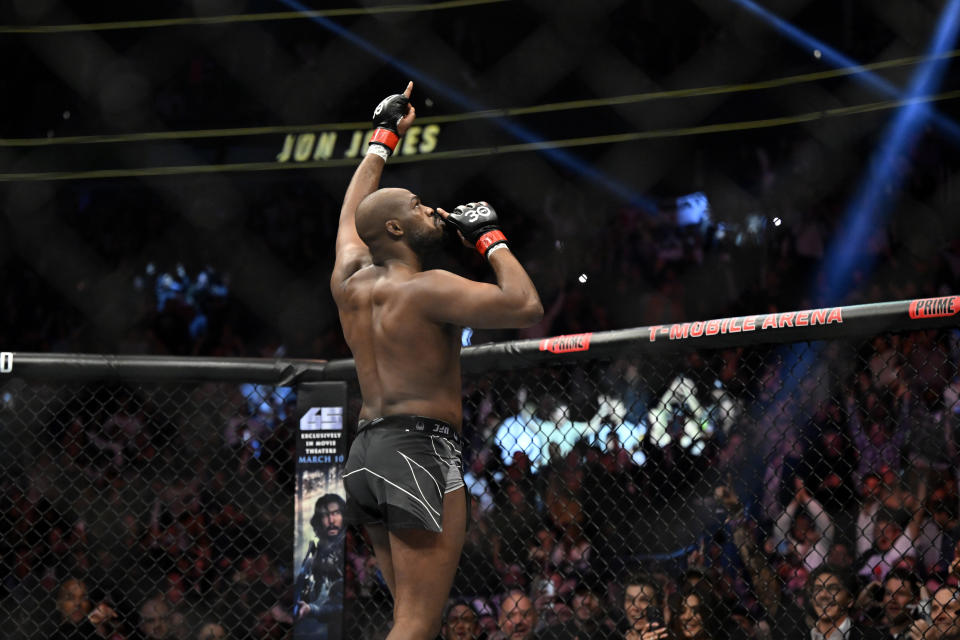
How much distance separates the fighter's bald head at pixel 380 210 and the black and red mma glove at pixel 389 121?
0.35 metres

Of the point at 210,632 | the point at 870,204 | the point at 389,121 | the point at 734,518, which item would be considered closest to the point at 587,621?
the point at 734,518

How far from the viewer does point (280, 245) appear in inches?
237

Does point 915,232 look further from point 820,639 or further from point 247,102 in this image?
point 247,102

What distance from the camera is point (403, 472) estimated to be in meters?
1.92

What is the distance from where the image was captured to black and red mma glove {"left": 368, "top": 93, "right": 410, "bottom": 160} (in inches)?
95.2

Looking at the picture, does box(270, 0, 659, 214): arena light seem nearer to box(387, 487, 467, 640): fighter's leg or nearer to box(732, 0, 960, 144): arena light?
box(732, 0, 960, 144): arena light

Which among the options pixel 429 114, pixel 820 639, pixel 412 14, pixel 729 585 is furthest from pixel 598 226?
pixel 820 639

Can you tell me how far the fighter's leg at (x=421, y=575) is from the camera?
1.88m

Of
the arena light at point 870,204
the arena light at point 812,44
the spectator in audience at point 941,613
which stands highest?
the arena light at point 812,44

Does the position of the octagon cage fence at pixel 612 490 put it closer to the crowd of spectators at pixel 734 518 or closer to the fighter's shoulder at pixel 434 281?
the crowd of spectators at pixel 734 518

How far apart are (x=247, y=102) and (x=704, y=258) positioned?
257 centimetres

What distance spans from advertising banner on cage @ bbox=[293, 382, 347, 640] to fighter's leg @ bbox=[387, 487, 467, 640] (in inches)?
18.6

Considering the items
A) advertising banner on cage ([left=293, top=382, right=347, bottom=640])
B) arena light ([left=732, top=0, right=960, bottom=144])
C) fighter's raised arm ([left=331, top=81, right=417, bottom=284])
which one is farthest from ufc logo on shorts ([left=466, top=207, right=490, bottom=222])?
arena light ([left=732, top=0, right=960, bottom=144])

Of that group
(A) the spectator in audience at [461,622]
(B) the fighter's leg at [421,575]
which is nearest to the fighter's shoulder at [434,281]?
(B) the fighter's leg at [421,575]
